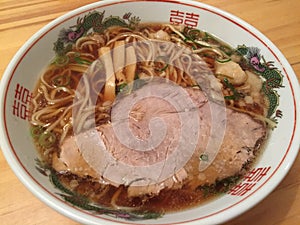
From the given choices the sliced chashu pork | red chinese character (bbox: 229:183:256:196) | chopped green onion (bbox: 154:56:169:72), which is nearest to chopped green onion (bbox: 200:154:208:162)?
the sliced chashu pork

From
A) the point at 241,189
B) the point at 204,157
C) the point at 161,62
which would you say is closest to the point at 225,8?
the point at 161,62

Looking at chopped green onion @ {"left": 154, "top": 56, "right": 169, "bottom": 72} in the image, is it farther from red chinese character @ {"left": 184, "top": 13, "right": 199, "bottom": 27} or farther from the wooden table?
the wooden table

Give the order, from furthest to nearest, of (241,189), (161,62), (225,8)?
(225,8) → (161,62) → (241,189)

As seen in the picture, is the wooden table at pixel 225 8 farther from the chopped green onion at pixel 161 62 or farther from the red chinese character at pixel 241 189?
the chopped green onion at pixel 161 62

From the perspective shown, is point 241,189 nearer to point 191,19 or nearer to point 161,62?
point 161,62

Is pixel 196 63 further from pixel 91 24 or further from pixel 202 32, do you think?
pixel 91 24

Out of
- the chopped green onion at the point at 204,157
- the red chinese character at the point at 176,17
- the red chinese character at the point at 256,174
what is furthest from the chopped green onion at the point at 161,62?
the red chinese character at the point at 256,174
